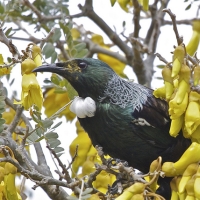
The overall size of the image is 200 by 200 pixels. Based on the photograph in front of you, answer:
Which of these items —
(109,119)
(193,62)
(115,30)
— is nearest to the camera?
(193,62)

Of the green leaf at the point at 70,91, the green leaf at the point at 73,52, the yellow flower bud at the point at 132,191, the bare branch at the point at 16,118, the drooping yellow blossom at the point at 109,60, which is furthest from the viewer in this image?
the drooping yellow blossom at the point at 109,60

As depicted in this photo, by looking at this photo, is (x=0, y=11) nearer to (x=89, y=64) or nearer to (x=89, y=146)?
(x=89, y=64)

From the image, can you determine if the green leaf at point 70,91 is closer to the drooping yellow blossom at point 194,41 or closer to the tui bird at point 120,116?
the tui bird at point 120,116

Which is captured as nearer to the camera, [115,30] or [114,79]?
[114,79]

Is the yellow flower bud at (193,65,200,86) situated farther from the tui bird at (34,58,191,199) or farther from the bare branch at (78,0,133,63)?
the bare branch at (78,0,133,63)

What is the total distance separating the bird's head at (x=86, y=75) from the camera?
7.41 feet

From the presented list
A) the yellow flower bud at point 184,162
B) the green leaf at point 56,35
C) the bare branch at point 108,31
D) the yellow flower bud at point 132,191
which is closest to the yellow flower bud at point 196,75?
the yellow flower bud at point 184,162

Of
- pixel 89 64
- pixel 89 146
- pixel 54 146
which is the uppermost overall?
pixel 89 64

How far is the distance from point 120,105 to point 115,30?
0.91m

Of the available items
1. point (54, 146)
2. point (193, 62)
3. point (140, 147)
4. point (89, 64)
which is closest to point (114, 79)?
point (89, 64)

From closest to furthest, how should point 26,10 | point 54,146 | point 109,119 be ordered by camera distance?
1. point 54,146
2. point 109,119
3. point 26,10

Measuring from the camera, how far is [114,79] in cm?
237

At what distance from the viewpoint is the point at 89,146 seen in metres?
2.60

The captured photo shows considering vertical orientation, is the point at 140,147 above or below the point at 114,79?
Answer: below
